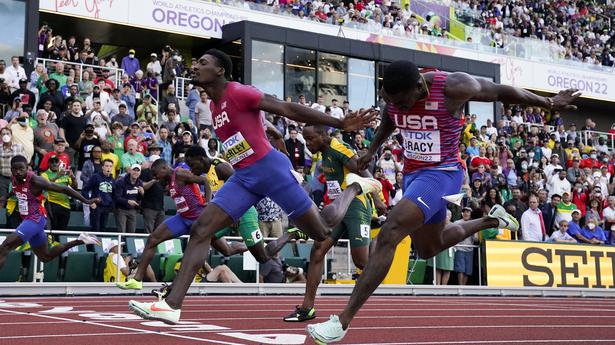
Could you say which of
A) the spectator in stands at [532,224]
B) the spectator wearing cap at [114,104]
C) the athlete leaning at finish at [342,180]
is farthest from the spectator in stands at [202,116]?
the athlete leaning at finish at [342,180]

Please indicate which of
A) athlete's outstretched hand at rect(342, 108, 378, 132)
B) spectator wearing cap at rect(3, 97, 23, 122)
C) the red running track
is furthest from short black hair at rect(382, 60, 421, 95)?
spectator wearing cap at rect(3, 97, 23, 122)

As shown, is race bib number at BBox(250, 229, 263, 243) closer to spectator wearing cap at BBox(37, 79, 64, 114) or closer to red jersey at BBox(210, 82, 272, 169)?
red jersey at BBox(210, 82, 272, 169)

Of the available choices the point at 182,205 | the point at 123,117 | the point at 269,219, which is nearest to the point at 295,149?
the point at 123,117

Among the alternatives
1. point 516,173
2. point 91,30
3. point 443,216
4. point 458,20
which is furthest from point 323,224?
point 458,20

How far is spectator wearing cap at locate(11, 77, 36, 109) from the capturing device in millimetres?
17812

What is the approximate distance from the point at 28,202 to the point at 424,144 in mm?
7911

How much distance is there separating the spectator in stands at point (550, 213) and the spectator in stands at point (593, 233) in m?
0.83

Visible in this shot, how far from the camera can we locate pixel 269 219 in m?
16.5

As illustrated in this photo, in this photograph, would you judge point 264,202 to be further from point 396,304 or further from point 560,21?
point 560,21

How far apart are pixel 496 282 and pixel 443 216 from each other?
11135mm

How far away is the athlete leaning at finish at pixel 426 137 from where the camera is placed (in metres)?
6.44

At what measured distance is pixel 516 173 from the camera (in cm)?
2511

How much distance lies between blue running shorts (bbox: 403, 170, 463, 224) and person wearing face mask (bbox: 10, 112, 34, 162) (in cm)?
1085

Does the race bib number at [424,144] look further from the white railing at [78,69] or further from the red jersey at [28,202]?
the white railing at [78,69]
